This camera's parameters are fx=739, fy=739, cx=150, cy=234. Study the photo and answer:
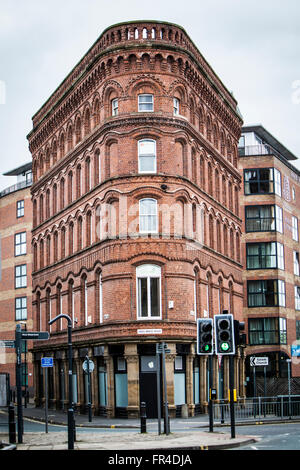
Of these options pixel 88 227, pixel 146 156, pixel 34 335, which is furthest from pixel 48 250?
pixel 34 335

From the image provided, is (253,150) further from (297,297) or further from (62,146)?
(62,146)

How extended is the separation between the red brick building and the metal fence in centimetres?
279

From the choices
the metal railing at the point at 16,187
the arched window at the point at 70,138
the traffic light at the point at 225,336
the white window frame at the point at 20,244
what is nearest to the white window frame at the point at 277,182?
the arched window at the point at 70,138

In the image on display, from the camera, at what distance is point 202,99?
144 feet

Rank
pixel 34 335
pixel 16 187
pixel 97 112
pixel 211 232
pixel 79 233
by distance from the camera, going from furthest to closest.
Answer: pixel 16 187
pixel 211 232
pixel 79 233
pixel 97 112
pixel 34 335

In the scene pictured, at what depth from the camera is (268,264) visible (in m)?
62.7

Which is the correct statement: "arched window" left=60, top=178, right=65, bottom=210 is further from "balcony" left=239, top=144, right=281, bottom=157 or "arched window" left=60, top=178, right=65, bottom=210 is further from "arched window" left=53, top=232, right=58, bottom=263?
"balcony" left=239, top=144, right=281, bottom=157

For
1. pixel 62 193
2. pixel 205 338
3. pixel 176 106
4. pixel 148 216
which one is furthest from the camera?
pixel 62 193

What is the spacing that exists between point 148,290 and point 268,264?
1089 inches

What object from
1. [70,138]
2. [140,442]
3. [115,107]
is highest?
[70,138]

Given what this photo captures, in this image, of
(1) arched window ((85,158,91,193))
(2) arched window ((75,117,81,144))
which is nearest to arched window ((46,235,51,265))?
(2) arched window ((75,117,81,144))

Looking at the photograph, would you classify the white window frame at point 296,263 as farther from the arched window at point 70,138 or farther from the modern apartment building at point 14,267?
the arched window at point 70,138

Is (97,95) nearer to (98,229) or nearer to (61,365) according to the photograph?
(98,229)

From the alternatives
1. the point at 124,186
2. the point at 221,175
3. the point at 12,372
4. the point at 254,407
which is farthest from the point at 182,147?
the point at 12,372
